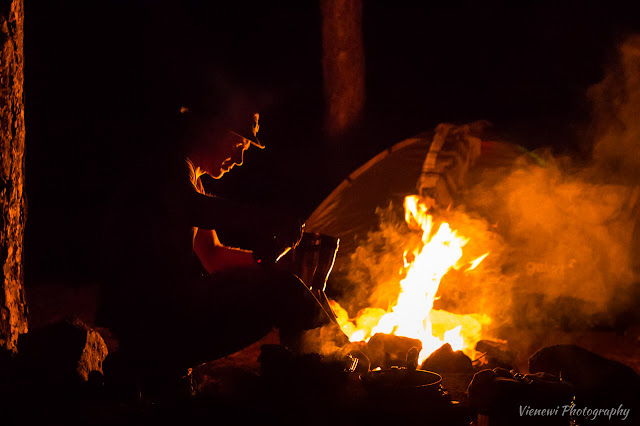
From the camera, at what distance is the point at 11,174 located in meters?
3.90

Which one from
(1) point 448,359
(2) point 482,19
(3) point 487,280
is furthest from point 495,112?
(1) point 448,359

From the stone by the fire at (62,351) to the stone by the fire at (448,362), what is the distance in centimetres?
218

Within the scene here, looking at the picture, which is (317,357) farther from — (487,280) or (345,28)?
(345,28)

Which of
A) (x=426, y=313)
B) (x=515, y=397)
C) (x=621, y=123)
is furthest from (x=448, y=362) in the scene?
(x=621, y=123)

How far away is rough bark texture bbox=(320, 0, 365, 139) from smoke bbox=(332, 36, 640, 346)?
431cm

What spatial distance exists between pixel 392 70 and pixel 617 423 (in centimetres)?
1018

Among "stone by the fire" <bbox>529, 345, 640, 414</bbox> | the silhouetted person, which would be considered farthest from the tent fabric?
the silhouetted person

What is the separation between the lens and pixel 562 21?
40.0 feet

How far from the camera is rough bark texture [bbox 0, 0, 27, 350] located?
12.6ft

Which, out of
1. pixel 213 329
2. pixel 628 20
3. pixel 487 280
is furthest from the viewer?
pixel 628 20

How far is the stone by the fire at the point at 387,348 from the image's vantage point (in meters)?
4.14

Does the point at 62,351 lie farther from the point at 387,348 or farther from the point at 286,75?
the point at 286,75

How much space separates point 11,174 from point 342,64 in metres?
6.96

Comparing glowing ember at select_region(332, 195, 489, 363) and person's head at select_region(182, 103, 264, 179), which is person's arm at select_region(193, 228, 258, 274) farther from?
glowing ember at select_region(332, 195, 489, 363)
